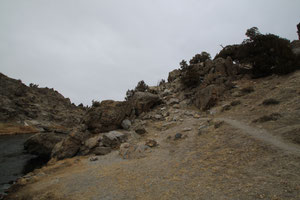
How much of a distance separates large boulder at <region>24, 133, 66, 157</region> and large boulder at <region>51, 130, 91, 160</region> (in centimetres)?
520

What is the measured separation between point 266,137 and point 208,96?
1078cm

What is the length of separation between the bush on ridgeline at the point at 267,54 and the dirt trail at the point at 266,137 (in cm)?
1115

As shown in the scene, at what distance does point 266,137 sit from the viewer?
26.3ft

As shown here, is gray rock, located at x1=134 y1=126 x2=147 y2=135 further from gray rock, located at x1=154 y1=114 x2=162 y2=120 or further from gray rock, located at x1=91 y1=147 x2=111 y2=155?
gray rock, located at x1=91 y1=147 x2=111 y2=155

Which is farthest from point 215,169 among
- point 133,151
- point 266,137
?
point 133,151

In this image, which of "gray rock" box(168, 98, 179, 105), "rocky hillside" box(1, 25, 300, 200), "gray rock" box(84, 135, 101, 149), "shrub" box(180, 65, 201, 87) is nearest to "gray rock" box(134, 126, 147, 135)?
"rocky hillside" box(1, 25, 300, 200)

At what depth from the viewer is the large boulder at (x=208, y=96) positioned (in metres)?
18.1

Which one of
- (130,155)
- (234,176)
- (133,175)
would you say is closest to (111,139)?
(130,155)

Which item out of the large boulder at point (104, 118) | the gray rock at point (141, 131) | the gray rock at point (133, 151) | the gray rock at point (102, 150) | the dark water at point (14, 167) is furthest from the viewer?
the large boulder at point (104, 118)

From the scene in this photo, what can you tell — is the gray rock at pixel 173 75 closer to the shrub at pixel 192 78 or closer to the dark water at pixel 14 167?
the shrub at pixel 192 78

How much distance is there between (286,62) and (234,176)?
694 inches

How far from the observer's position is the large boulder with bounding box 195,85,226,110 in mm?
18141

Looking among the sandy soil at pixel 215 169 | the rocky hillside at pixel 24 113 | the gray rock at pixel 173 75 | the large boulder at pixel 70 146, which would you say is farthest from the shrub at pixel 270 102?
the rocky hillside at pixel 24 113

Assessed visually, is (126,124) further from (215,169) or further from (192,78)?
(215,169)
